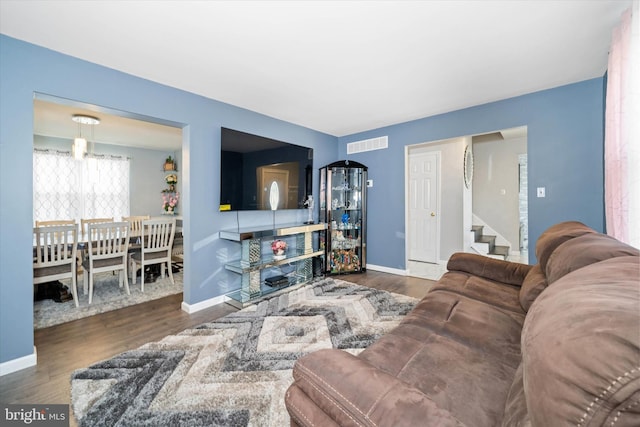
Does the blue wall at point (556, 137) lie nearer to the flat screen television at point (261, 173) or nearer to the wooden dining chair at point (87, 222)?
the flat screen television at point (261, 173)

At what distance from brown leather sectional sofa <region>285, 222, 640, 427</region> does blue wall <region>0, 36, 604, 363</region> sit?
1.73 m

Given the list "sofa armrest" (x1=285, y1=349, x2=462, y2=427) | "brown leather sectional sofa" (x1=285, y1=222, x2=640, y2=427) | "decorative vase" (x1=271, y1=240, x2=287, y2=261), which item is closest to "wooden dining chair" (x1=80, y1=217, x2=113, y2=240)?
"decorative vase" (x1=271, y1=240, x2=287, y2=261)

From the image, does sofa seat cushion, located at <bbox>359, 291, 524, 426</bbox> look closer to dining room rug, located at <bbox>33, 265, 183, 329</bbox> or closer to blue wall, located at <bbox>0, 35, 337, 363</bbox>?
blue wall, located at <bbox>0, 35, 337, 363</bbox>

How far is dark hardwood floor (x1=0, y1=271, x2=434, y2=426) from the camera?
5.82 ft

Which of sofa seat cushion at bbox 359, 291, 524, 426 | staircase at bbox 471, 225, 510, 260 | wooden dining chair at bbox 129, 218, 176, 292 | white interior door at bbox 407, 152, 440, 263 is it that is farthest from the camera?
white interior door at bbox 407, 152, 440, 263

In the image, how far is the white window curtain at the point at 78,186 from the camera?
490 centimetres

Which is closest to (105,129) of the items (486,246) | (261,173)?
(261,173)

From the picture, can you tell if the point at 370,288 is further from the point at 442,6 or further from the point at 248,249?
the point at 442,6

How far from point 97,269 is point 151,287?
0.70 meters

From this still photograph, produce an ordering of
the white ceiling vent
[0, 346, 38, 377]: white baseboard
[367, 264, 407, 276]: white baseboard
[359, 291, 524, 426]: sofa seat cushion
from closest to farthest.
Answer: [359, 291, 524, 426]: sofa seat cushion
[0, 346, 38, 377]: white baseboard
[367, 264, 407, 276]: white baseboard
the white ceiling vent

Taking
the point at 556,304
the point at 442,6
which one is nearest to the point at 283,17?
the point at 442,6

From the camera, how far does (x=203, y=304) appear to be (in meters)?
3.13

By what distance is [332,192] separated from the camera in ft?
15.3

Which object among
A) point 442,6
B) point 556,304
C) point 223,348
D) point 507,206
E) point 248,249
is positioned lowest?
point 223,348
